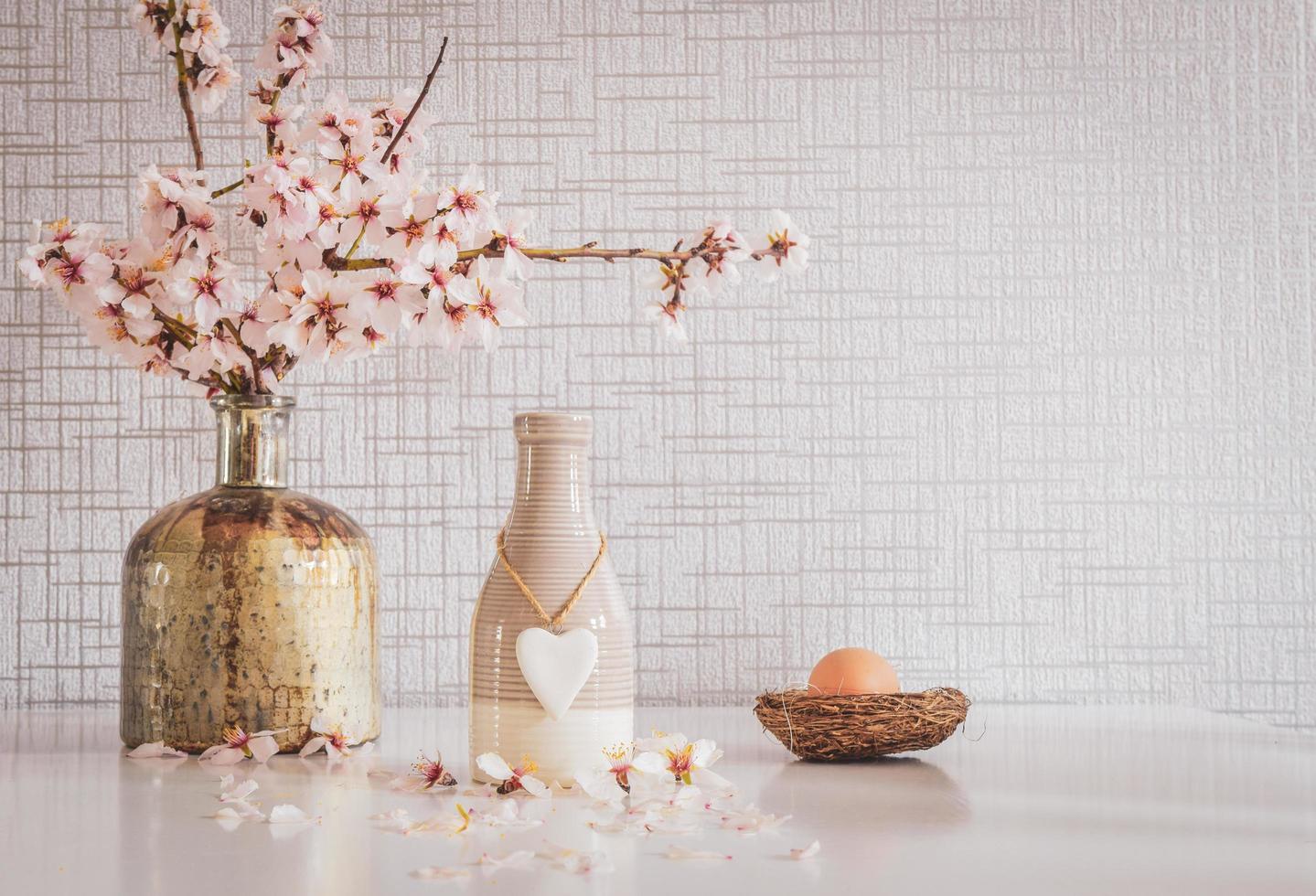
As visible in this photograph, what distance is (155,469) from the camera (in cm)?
113

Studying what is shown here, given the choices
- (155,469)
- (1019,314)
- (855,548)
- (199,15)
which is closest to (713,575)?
(855,548)

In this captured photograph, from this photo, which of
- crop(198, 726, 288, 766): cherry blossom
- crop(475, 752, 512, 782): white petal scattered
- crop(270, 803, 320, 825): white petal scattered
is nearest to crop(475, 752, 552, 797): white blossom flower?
crop(475, 752, 512, 782): white petal scattered

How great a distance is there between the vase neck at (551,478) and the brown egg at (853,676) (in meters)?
0.24

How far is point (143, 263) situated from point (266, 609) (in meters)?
0.26

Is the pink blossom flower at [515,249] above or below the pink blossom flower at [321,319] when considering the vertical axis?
above

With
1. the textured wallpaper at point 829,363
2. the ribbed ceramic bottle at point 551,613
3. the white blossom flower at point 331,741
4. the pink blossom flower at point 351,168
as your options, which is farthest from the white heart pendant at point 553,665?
the textured wallpaper at point 829,363

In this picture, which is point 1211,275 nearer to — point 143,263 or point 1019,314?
point 1019,314

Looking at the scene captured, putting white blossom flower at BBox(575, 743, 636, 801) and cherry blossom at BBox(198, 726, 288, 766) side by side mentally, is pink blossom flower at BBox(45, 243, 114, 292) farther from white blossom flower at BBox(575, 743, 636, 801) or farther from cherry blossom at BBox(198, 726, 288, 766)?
white blossom flower at BBox(575, 743, 636, 801)

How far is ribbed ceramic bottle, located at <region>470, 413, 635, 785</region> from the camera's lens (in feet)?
2.27

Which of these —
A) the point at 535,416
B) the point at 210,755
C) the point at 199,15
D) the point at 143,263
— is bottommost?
the point at 210,755

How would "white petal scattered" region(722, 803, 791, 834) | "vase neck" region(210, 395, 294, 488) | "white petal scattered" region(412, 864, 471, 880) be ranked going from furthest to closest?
"vase neck" region(210, 395, 294, 488) → "white petal scattered" region(722, 803, 791, 834) → "white petal scattered" region(412, 864, 471, 880)

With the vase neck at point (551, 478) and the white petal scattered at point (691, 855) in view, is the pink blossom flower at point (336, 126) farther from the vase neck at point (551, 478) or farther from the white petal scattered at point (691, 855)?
the white petal scattered at point (691, 855)

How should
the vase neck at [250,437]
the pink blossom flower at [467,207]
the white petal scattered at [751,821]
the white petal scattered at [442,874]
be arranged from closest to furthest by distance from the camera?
the white petal scattered at [442,874] < the white petal scattered at [751,821] < the pink blossom flower at [467,207] < the vase neck at [250,437]

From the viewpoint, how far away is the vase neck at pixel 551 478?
725 mm
